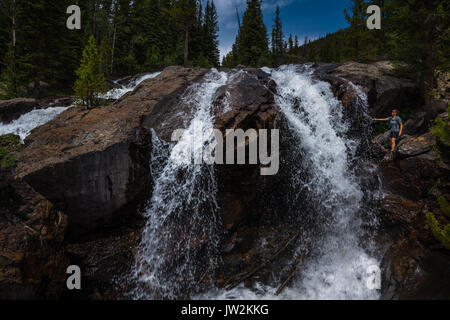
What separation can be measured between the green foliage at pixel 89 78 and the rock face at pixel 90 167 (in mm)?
2461

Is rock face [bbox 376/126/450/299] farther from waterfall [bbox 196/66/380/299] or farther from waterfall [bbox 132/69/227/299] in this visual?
waterfall [bbox 132/69/227/299]

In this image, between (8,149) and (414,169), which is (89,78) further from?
(414,169)

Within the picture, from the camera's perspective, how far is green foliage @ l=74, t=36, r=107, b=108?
8.89m

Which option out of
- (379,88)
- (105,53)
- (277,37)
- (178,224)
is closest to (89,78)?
(178,224)

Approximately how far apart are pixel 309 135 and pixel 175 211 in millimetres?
6338

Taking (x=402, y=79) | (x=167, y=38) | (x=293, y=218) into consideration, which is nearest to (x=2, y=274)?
(x=293, y=218)

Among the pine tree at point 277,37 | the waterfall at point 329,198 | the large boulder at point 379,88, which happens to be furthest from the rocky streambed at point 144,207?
the pine tree at point 277,37

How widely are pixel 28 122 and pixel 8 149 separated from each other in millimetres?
4099

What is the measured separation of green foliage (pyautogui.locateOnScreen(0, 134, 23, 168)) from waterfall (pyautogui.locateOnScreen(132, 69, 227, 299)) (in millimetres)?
3931

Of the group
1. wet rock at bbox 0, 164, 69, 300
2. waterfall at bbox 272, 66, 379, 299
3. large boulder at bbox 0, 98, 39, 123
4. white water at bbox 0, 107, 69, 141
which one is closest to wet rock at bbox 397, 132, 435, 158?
waterfall at bbox 272, 66, 379, 299

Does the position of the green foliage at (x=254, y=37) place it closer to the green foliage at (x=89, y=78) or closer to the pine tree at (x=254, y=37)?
the pine tree at (x=254, y=37)

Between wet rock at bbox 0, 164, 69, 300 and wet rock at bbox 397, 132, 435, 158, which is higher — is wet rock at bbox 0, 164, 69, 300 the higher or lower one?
the lower one

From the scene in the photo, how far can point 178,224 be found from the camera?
6359mm
